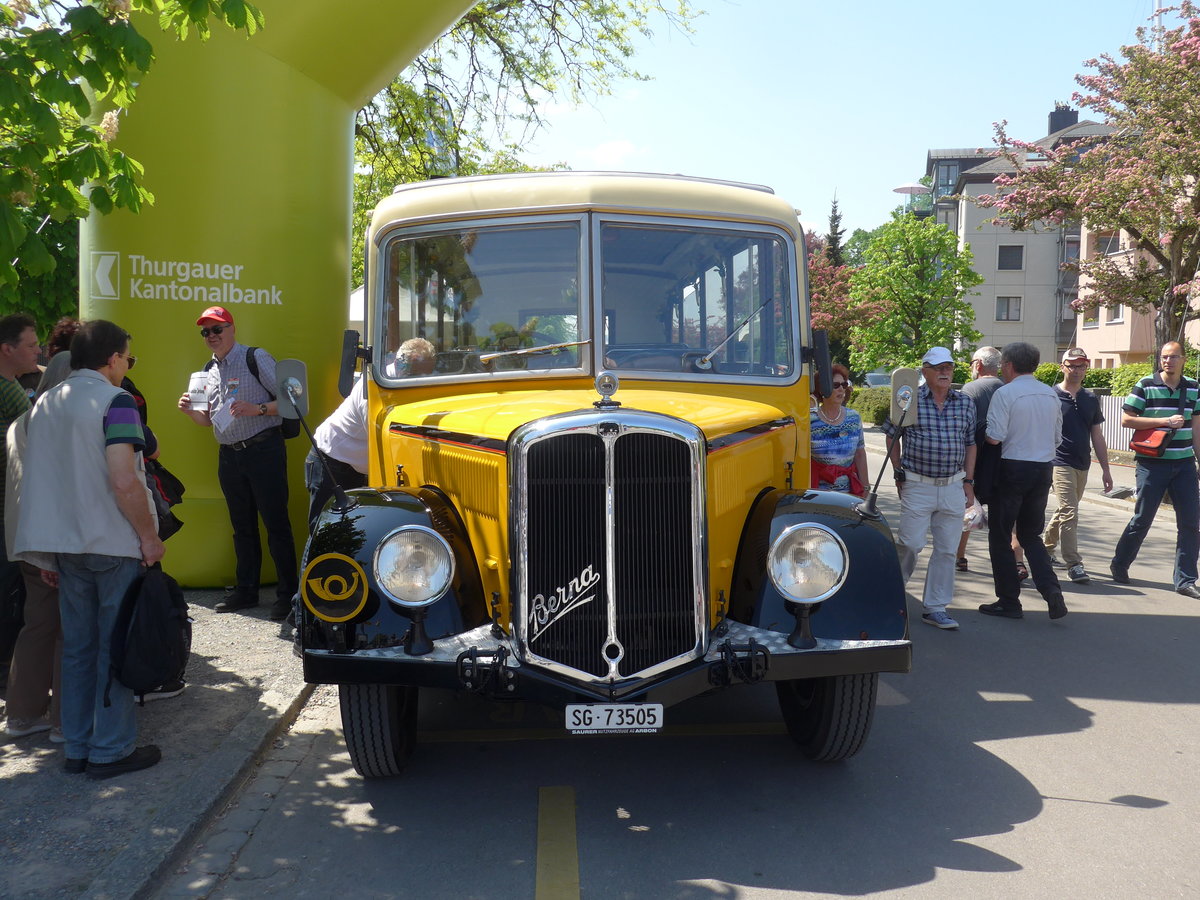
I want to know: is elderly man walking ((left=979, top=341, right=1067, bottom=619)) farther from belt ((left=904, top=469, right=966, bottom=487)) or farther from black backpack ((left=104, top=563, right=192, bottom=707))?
black backpack ((left=104, top=563, right=192, bottom=707))

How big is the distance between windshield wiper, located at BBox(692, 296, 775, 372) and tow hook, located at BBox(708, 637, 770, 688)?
1.64 metres

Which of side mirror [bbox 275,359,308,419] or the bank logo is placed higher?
the bank logo

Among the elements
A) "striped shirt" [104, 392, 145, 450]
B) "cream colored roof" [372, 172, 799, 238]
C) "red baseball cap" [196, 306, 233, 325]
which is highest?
"cream colored roof" [372, 172, 799, 238]

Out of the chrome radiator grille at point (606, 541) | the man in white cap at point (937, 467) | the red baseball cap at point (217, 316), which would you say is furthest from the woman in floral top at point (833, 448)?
the red baseball cap at point (217, 316)

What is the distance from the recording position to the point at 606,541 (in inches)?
157

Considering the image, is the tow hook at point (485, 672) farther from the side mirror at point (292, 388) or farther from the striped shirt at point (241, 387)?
the striped shirt at point (241, 387)

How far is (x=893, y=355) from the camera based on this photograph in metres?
46.1

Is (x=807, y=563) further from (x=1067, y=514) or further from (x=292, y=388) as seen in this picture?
(x=1067, y=514)

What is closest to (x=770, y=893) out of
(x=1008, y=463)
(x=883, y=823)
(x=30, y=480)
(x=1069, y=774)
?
(x=883, y=823)

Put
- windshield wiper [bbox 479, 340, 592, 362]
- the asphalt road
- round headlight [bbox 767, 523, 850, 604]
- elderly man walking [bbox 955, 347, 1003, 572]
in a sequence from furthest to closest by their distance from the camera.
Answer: elderly man walking [bbox 955, 347, 1003, 572] → windshield wiper [bbox 479, 340, 592, 362] → round headlight [bbox 767, 523, 850, 604] → the asphalt road

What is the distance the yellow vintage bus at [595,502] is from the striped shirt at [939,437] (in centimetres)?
191

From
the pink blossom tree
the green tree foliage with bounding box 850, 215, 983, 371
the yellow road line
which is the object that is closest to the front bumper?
the yellow road line

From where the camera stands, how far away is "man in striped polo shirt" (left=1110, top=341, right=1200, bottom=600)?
8359 mm

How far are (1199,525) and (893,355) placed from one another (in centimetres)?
3879
